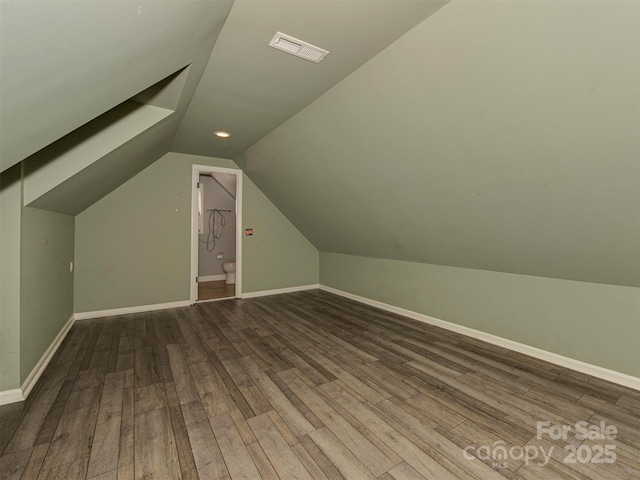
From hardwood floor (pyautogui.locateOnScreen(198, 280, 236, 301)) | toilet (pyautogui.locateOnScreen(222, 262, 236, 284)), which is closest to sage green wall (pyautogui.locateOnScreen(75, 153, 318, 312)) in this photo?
hardwood floor (pyautogui.locateOnScreen(198, 280, 236, 301))

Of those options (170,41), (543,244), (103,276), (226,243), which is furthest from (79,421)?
(226,243)

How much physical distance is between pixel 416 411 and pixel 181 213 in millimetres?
4087

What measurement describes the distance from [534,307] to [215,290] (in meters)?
5.05

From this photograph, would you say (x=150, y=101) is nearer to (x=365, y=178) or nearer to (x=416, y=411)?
(x=365, y=178)

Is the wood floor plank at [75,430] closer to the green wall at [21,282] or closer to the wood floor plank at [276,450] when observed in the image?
the green wall at [21,282]

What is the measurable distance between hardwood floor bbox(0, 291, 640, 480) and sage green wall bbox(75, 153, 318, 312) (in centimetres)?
94

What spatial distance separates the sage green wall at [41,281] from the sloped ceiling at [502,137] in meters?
2.41

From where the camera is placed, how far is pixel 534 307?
2.73 meters

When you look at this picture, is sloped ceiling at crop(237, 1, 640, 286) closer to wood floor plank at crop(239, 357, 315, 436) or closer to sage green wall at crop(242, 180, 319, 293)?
sage green wall at crop(242, 180, 319, 293)

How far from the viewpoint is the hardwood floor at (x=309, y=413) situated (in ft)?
4.74

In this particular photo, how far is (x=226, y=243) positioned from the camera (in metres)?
6.86

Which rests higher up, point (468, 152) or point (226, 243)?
point (468, 152)

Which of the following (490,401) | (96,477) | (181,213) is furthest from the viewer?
(181,213)

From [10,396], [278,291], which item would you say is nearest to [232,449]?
[10,396]
